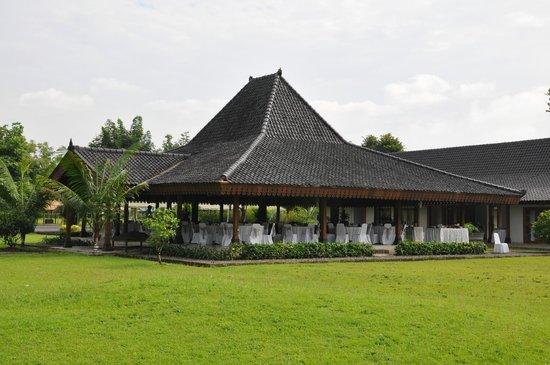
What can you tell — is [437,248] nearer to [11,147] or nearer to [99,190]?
[99,190]

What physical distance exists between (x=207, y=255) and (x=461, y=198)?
9.81m

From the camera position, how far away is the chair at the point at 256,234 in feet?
64.4

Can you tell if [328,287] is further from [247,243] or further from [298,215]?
Answer: [298,215]

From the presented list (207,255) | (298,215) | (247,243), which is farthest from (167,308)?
(298,215)

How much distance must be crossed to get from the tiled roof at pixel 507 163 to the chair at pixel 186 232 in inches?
645

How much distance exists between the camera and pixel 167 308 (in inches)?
371

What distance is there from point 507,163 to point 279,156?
1911cm

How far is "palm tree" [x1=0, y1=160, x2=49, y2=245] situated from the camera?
73.6 ft

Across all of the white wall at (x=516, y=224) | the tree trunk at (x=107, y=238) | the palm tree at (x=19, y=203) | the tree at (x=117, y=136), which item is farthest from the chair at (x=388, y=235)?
the tree at (x=117, y=136)

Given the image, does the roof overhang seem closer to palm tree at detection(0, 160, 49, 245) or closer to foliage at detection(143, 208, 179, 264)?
foliage at detection(143, 208, 179, 264)

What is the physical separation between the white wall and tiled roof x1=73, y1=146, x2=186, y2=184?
1647 centimetres

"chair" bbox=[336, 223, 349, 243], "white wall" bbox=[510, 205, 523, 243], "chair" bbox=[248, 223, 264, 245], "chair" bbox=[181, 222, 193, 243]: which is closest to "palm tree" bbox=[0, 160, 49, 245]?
"chair" bbox=[181, 222, 193, 243]

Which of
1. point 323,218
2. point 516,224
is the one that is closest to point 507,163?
point 516,224

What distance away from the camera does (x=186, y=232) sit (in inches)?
886
